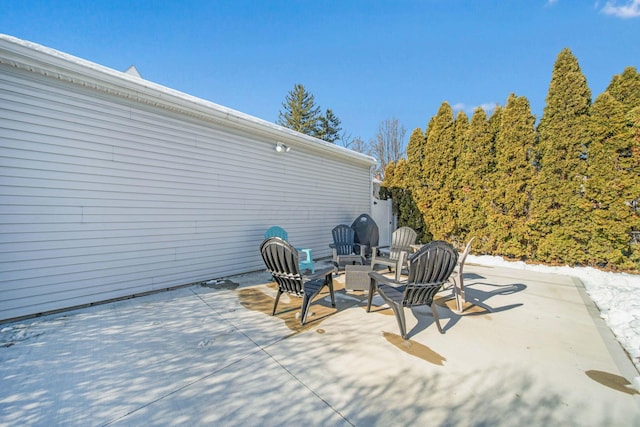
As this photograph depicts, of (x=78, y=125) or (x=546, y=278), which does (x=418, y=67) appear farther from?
(x=78, y=125)

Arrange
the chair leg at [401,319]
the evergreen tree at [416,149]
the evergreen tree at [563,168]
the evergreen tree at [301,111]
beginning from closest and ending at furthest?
the chair leg at [401,319]
the evergreen tree at [563,168]
the evergreen tree at [416,149]
the evergreen tree at [301,111]

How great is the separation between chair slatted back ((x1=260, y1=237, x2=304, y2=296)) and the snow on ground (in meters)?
3.26

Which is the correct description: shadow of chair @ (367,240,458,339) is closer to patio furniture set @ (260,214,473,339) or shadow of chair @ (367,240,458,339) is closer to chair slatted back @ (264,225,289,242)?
patio furniture set @ (260,214,473,339)

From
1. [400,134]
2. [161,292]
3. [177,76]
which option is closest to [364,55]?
[177,76]

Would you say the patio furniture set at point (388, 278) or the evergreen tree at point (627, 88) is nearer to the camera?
the patio furniture set at point (388, 278)

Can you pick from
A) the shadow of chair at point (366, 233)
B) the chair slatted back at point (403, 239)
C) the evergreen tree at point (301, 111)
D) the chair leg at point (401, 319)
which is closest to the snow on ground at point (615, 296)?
the chair leg at point (401, 319)

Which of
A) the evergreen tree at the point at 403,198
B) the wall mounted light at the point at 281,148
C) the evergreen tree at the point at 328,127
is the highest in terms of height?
the evergreen tree at the point at 328,127

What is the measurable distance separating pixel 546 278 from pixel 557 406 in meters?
4.56

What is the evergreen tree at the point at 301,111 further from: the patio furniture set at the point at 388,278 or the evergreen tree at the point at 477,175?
the patio furniture set at the point at 388,278

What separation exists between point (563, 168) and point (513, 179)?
951mm

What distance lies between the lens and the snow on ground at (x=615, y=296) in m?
2.78

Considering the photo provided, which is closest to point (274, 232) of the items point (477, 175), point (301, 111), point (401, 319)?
point (401, 319)

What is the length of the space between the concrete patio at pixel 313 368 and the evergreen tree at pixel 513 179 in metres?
3.45

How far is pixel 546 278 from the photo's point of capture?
17.3 feet
